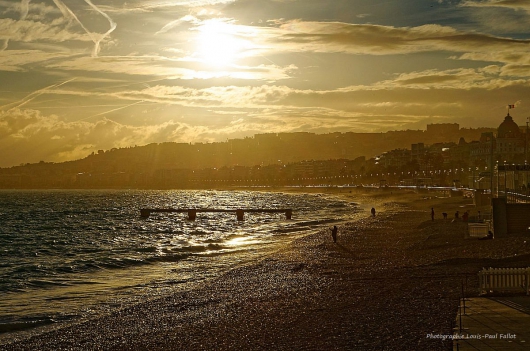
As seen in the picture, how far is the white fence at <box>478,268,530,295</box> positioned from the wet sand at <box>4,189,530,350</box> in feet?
2.47

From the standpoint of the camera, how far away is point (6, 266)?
4412 cm

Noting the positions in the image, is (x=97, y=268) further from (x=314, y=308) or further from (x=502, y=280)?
(x=502, y=280)

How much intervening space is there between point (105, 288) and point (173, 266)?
9028 mm

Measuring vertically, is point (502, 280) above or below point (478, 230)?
above

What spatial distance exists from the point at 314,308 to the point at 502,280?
6185 millimetres

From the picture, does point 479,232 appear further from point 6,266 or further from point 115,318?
point 6,266

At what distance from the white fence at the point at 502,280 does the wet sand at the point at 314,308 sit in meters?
0.75

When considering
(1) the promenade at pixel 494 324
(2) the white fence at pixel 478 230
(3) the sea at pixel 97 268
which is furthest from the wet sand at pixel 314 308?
(2) the white fence at pixel 478 230

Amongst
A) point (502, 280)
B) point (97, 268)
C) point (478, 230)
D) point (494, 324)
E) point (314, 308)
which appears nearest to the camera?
point (494, 324)

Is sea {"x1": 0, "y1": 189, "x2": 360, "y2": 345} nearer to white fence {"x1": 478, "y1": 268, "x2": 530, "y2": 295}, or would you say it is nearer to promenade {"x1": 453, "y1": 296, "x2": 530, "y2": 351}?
promenade {"x1": 453, "y1": 296, "x2": 530, "y2": 351}

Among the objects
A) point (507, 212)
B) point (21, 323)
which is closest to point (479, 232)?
point (507, 212)

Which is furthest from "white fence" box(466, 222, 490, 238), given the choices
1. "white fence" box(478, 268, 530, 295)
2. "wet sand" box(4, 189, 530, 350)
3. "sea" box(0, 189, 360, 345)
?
"white fence" box(478, 268, 530, 295)

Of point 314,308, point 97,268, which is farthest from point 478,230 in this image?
point 97,268

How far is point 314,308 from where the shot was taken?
21.2 m
